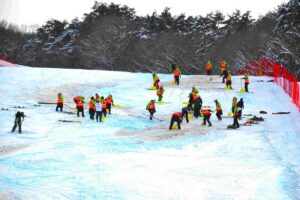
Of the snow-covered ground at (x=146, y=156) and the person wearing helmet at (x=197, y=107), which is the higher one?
the person wearing helmet at (x=197, y=107)

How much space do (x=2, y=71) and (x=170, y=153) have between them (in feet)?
88.7

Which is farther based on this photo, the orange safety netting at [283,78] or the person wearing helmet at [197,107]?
the orange safety netting at [283,78]

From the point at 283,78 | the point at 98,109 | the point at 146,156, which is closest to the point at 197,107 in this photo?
the point at 98,109

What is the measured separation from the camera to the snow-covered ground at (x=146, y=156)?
1442 cm

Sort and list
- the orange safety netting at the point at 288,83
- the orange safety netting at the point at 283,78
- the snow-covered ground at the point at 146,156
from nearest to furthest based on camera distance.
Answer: the snow-covered ground at the point at 146,156, the orange safety netting at the point at 288,83, the orange safety netting at the point at 283,78

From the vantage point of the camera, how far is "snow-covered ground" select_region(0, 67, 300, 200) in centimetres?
1442

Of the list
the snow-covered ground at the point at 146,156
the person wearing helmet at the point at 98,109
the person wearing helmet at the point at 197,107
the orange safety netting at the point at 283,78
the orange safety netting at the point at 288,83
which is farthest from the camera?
the orange safety netting at the point at 283,78

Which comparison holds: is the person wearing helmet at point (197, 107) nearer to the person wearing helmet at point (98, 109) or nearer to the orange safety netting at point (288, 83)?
the person wearing helmet at point (98, 109)

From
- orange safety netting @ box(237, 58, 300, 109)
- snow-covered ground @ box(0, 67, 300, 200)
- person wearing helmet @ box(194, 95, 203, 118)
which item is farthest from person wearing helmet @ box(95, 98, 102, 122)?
orange safety netting @ box(237, 58, 300, 109)

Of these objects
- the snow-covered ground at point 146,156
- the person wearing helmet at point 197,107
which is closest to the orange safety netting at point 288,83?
the snow-covered ground at point 146,156

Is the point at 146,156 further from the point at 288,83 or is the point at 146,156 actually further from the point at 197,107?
the point at 288,83

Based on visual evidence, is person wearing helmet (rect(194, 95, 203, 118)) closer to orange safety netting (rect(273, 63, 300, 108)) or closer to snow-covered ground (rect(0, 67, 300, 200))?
snow-covered ground (rect(0, 67, 300, 200))

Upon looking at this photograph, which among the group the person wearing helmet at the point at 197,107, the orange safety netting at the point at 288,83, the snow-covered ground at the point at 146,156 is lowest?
the snow-covered ground at the point at 146,156

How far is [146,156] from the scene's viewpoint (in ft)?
60.8
